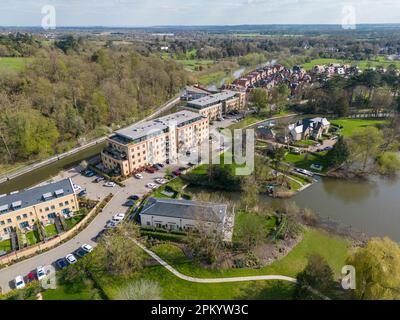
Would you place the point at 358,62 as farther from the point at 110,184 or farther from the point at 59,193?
→ the point at 59,193

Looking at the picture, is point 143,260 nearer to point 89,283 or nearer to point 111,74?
point 89,283

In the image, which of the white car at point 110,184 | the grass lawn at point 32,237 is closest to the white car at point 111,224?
the grass lawn at point 32,237

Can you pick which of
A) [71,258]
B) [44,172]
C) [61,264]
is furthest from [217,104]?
[61,264]

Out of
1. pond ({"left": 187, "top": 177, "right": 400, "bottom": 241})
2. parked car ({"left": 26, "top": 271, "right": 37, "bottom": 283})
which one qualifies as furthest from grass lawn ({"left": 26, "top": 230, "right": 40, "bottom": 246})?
pond ({"left": 187, "top": 177, "right": 400, "bottom": 241})

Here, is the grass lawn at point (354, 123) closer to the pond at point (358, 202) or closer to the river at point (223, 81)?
the pond at point (358, 202)

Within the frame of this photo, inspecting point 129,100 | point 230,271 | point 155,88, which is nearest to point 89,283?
point 230,271

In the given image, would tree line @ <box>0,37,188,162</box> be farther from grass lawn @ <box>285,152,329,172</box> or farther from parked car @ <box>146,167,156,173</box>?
grass lawn @ <box>285,152,329,172</box>
